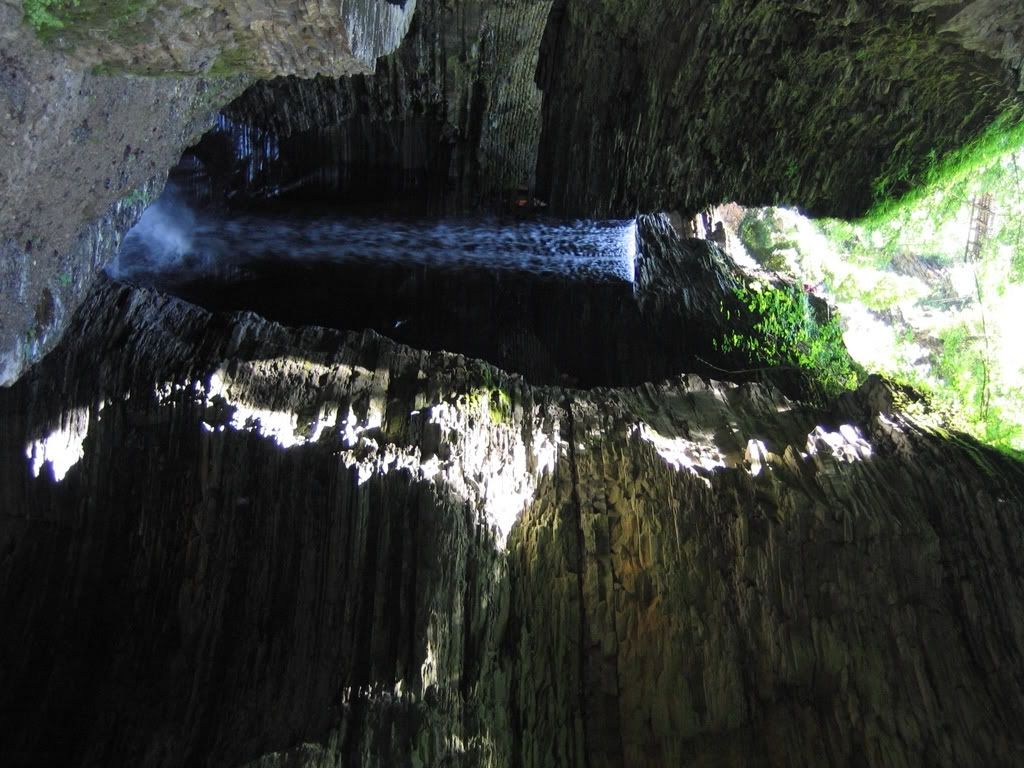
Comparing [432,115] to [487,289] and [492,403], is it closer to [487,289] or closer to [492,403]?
[487,289]

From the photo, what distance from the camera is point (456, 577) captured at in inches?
168

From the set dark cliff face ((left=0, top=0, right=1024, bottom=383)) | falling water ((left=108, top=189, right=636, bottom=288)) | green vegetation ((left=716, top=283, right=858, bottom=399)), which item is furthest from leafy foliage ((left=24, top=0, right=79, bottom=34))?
green vegetation ((left=716, top=283, right=858, bottom=399))

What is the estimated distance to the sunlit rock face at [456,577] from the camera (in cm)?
393

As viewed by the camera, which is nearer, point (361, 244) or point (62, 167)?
point (62, 167)

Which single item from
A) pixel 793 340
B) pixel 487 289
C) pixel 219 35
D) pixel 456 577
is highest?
pixel 487 289

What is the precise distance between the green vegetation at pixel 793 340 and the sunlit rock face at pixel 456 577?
186cm

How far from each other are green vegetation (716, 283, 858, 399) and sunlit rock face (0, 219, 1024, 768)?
1858 mm

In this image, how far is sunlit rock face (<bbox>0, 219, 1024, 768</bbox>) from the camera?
3.93 meters

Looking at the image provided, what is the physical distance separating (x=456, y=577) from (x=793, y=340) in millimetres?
4571

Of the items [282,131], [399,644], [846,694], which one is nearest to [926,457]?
[846,694]

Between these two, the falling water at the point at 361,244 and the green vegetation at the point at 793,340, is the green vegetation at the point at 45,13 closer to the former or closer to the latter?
the falling water at the point at 361,244

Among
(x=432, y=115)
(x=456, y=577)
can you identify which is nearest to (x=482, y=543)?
(x=456, y=577)

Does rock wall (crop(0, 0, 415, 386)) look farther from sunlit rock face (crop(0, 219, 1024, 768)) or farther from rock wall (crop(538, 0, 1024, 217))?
rock wall (crop(538, 0, 1024, 217))

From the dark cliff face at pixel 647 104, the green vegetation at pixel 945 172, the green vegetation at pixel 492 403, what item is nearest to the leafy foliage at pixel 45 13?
the dark cliff face at pixel 647 104
